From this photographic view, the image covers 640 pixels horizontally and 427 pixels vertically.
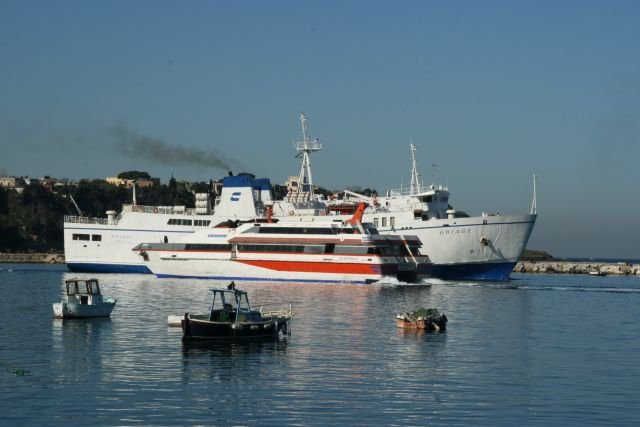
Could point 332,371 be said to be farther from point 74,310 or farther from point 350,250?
point 350,250

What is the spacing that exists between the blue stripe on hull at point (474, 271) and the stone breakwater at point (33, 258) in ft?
281

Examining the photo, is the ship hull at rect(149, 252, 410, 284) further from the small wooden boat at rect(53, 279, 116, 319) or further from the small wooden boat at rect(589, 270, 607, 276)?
the small wooden boat at rect(589, 270, 607, 276)

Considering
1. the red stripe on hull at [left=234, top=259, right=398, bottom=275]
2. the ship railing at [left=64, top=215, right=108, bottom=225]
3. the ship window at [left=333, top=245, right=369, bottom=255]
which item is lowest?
the red stripe on hull at [left=234, top=259, right=398, bottom=275]

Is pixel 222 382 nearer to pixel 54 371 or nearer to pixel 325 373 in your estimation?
pixel 325 373

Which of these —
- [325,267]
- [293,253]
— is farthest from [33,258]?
[325,267]

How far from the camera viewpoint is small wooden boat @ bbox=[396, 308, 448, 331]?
46000 mm

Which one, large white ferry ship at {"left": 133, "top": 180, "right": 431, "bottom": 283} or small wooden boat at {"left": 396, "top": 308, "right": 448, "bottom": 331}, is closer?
→ small wooden boat at {"left": 396, "top": 308, "right": 448, "bottom": 331}

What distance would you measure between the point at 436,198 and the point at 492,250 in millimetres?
7732

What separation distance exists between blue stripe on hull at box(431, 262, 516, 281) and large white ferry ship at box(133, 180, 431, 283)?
5.41 m

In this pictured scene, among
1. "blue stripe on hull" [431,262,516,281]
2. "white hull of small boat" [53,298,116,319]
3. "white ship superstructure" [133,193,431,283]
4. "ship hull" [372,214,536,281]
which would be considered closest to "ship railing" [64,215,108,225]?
"white ship superstructure" [133,193,431,283]

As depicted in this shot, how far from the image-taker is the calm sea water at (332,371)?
26531mm

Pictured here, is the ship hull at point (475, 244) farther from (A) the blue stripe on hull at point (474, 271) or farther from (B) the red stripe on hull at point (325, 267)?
(B) the red stripe on hull at point (325, 267)

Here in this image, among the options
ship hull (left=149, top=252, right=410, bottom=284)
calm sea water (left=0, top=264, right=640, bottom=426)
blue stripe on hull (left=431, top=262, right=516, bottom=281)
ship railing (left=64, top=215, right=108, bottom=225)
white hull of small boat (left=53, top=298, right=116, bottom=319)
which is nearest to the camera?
calm sea water (left=0, top=264, right=640, bottom=426)

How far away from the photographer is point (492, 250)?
8681 centimetres
